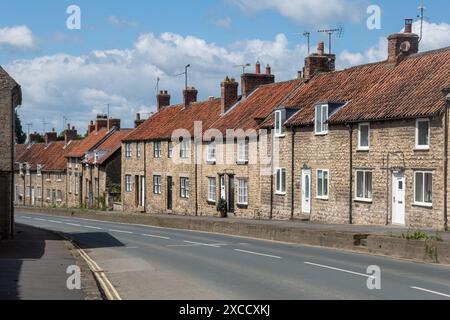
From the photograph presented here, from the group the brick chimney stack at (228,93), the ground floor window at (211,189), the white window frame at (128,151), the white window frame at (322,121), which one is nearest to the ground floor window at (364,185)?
the white window frame at (322,121)

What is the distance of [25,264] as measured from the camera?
1925 cm

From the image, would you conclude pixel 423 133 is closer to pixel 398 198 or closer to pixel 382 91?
pixel 398 198

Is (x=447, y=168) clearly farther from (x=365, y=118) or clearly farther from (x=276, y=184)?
(x=276, y=184)

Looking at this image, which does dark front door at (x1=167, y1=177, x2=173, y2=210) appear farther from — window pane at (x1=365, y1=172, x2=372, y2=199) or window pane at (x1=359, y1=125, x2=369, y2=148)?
window pane at (x1=365, y1=172, x2=372, y2=199)

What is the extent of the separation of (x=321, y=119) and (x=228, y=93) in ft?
49.1

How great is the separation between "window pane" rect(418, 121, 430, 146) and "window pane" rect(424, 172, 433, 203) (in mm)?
1266

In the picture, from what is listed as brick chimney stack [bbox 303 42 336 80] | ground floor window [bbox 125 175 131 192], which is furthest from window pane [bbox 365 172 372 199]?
ground floor window [bbox 125 175 131 192]

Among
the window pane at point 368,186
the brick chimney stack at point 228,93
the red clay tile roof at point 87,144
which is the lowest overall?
→ the window pane at point 368,186

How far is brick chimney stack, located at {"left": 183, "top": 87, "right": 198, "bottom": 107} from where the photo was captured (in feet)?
190

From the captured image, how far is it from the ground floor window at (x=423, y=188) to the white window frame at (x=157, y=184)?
2833 cm

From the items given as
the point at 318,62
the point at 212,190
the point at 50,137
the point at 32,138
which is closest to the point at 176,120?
the point at 212,190

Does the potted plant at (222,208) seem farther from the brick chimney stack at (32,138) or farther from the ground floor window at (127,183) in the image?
the brick chimney stack at (32,138)

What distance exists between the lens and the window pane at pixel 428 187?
28.4 metres
